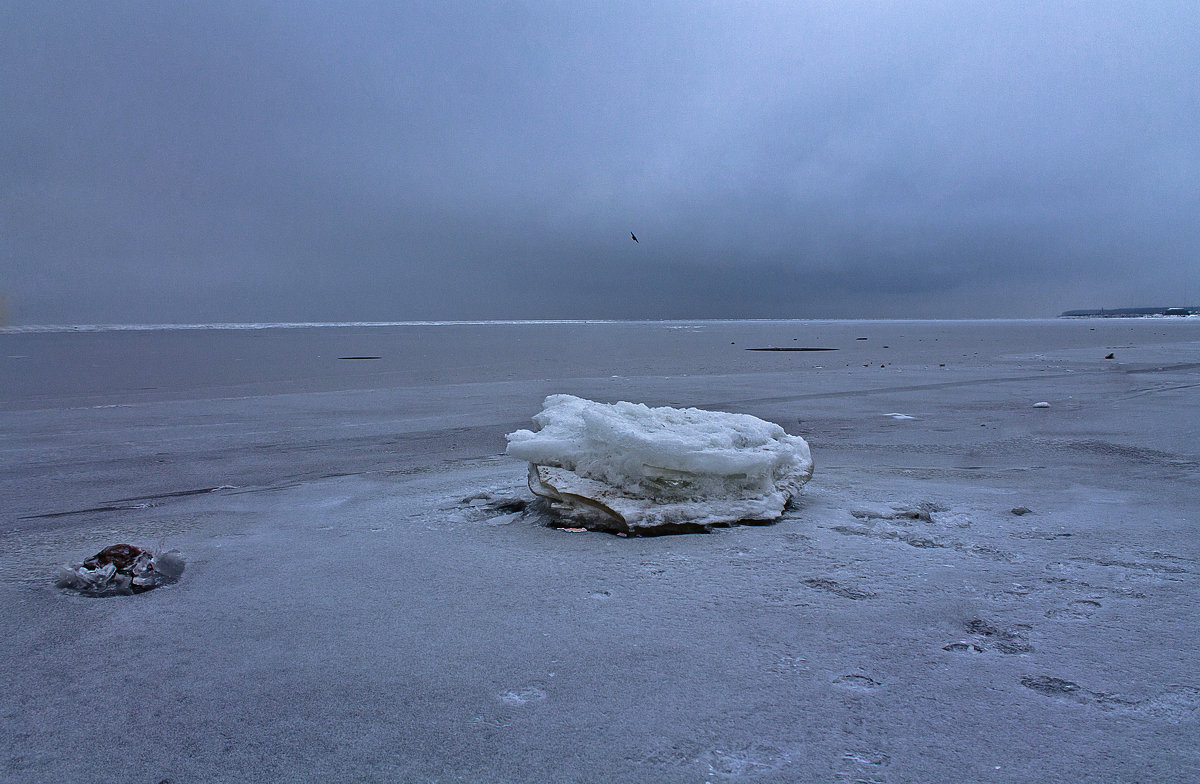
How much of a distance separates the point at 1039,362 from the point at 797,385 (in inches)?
A: 320

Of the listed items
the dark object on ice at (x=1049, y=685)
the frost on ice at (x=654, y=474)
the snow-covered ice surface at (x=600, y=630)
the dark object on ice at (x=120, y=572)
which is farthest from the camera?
the frost on ice at (x=654, y=474)

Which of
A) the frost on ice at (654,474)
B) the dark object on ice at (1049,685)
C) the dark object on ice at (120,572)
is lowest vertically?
the dark object on ice at (120,572)

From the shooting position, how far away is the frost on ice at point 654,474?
10.7ft

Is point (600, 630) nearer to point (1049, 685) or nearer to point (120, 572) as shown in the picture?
point (1049, 685)

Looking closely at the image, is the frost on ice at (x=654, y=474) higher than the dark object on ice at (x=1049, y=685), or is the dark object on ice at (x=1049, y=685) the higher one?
the frost on ice at (x=654, y=474)

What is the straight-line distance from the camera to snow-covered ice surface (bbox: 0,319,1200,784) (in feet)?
5.09

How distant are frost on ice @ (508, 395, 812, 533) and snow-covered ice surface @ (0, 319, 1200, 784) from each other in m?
0.15

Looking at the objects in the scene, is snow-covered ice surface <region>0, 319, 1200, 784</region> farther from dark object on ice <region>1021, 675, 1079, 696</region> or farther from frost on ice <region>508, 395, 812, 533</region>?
frost on ice <region>508, 395, 812, 533</region>

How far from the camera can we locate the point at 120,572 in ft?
8.45

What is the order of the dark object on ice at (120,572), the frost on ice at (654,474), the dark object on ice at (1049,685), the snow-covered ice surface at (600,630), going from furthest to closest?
1. the frost on ice at (654,474)
2. the dark object on ice at (120,572)
3. the dark object on ice at (1049,685)
4. the snow-covered ice surface at (600,630)

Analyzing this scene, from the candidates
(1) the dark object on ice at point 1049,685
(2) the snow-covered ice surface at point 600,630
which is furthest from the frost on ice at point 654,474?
(1) the dark object on ice at point 1049,685

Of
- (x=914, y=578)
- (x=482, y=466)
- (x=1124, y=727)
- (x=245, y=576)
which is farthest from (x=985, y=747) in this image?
(x=482, y=466)

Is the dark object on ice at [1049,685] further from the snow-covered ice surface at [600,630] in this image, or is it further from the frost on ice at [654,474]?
the frost on ice at [654,474]

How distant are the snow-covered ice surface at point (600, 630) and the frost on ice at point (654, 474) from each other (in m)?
0.15
